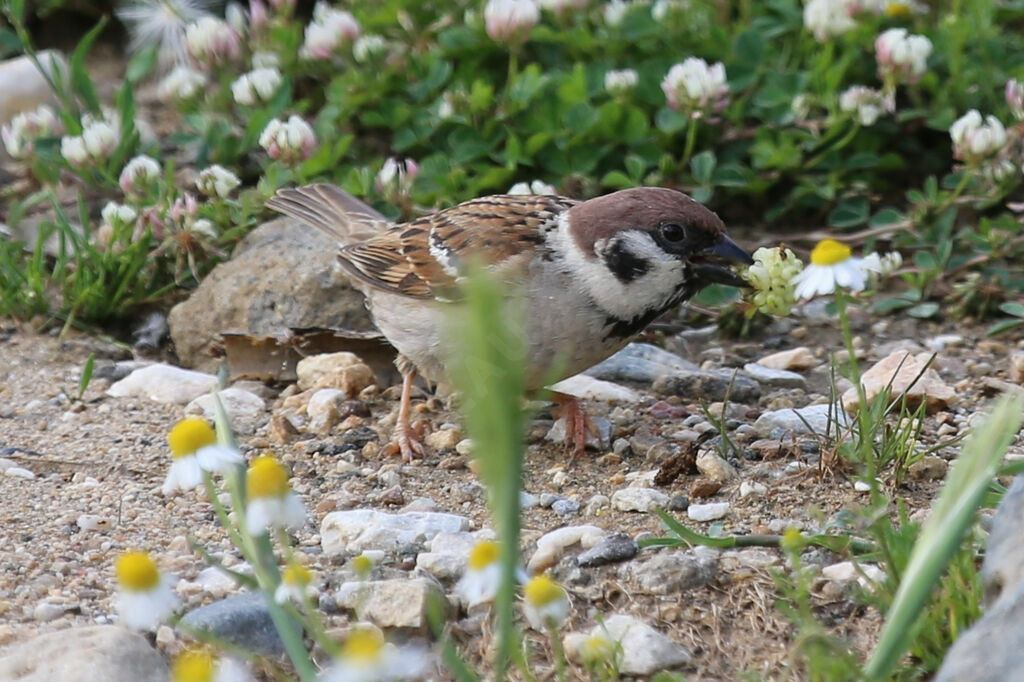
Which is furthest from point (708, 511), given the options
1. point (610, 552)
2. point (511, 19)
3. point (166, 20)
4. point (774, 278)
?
point (166, 20)

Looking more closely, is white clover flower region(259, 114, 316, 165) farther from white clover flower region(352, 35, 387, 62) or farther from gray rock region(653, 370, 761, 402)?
gray rock region(653, 370, 761, 402)

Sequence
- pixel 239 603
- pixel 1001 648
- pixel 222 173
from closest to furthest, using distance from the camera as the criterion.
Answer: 1. pixel 1001 648
2. pixel 239 603
3. pixel 222 173

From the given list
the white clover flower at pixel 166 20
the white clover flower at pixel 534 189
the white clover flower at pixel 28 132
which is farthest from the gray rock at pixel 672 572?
the white clover flower at pixel 166 20

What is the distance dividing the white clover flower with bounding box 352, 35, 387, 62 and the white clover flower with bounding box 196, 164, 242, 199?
0.81 meters

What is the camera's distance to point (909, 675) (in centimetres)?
239

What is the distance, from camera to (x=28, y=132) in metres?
5.29

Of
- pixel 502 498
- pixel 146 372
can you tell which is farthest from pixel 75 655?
pixel 146 372

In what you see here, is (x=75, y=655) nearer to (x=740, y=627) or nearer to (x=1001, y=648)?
(x=740, y=627)

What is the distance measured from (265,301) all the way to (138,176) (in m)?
0.73

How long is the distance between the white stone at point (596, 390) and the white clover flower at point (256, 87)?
1.82m

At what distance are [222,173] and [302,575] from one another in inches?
123

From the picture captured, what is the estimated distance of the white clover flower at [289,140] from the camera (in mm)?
4941

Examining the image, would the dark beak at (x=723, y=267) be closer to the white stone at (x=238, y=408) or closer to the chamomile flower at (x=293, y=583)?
the white stone at (x=238, y=408)

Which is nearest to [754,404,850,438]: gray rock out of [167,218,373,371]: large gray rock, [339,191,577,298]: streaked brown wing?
[339,191,577,298]: streaked brown wing
